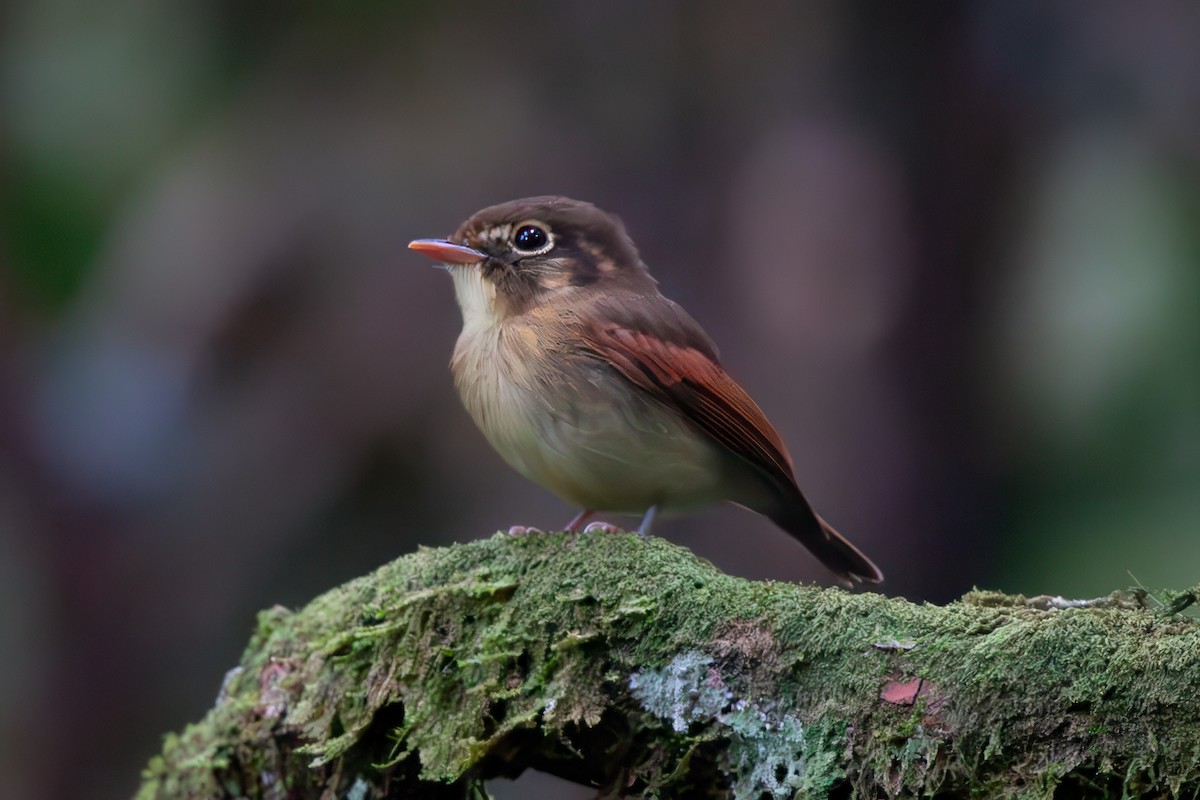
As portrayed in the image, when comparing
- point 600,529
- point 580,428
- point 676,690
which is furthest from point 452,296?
point 676,690

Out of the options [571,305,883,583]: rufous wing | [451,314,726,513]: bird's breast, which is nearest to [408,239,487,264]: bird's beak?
[451,314,726,513]: bird's breast

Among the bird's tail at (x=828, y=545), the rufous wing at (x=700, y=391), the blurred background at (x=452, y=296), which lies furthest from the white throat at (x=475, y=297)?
the blurred background at (x=452, y=296)

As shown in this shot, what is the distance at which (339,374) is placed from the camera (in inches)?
318

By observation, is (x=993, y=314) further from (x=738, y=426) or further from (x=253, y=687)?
(x=253, y=687)

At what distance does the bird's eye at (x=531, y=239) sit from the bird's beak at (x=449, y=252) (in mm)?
124

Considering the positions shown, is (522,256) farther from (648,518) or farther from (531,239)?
(648,518)

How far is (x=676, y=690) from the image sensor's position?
106 inches

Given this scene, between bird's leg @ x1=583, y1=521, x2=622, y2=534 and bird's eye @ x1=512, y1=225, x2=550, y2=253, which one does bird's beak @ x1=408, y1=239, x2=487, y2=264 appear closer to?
bird's eye @ x1=512, y1=225, x2=550, y2=253

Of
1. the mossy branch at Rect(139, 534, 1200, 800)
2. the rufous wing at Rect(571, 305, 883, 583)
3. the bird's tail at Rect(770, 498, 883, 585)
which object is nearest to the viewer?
the mossy branch at Rect(139, 534, 1200, 800)

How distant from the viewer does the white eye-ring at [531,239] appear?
415 cm

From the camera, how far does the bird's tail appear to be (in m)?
4.06

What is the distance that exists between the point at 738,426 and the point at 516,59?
5617 millimetres

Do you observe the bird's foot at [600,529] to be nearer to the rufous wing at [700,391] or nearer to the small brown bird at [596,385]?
the small brown bird at [596,385]

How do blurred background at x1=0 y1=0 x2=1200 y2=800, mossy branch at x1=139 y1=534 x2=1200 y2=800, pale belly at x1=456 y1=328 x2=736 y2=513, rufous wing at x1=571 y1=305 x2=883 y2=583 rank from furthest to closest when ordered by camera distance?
1. blurred background at x1=0 y1=0 x2=1200 y2=800
2. rufous wing at x1=571 y1=305 x2=883 y2=583
3. pale belly at x1=456 y1=328 x2=736 y2=513
4. mossy branch at x1=139 y1=534 x2=1200 y2=800
